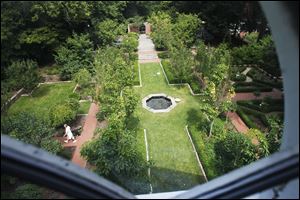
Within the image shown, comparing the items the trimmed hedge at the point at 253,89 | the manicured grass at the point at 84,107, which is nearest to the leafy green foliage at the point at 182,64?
the trimmed hedge at the point at 253,89

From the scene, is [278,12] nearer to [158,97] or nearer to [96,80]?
[96,80]

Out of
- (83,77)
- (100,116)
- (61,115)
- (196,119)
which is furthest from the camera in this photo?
(83,77)

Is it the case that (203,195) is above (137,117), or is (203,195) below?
above

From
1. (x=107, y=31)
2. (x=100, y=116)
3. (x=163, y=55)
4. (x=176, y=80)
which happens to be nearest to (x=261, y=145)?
(x=100, y=116)

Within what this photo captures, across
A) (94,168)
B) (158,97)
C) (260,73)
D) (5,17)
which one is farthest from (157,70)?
(5,17)

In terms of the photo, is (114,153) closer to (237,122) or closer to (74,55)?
(237,122)

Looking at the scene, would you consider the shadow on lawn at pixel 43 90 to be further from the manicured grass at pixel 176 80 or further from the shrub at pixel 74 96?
the manicured grass at pixel 176 80

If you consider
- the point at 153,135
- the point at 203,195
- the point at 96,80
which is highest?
the point at 203,195
